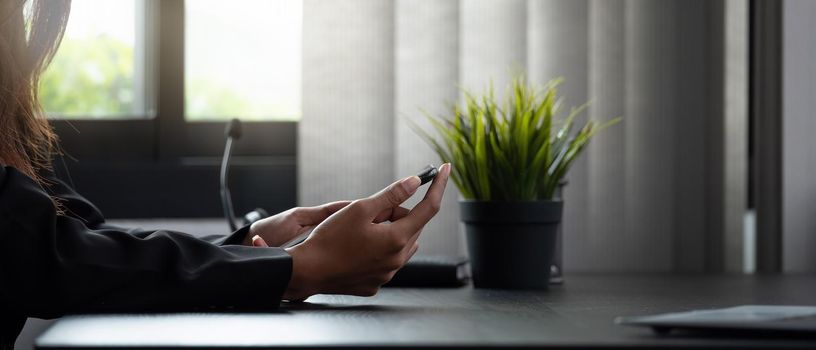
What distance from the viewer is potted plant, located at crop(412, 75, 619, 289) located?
1.18 m

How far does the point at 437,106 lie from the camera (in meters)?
1.89

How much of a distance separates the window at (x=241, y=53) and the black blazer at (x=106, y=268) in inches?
50.8

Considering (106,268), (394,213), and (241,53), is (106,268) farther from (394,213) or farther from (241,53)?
(241,53)

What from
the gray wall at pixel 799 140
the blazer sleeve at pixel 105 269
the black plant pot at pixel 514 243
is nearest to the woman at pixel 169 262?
the blazer sleeve at pixel 105 269

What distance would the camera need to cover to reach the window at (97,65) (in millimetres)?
2090

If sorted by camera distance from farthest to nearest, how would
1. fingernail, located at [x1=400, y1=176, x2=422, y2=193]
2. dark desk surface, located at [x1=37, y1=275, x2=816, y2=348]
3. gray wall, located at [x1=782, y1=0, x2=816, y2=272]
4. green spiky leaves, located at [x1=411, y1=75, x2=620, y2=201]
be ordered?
gray wall, located at [x1=782, y1=0, x2=816, y2=272] < green spiky leaves, located at [x1=411, y1=75, x2=620, y2=201] < fingernail, located at [x1=400, y1=176, x2=422, y2=193] < dark desk surface, located at [x1=37, y1=275, x2=816, y2=348]

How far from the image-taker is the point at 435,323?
0.71 metres

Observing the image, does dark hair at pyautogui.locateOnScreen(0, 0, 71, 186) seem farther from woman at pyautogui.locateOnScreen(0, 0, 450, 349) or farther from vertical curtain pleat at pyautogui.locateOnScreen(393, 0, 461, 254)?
vertical curtain pleat at pyautogui.locateOnScreen(393, 0, 461, 254)

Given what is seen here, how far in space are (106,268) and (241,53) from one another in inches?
53.5

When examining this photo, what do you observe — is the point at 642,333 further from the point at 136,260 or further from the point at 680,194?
the point at 680,194

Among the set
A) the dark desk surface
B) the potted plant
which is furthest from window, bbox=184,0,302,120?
the dark desk surface

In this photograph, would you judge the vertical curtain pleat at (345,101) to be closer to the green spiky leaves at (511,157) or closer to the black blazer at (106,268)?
the green spiky leaves at (511,157)

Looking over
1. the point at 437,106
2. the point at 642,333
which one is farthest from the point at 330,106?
the point at 642,333

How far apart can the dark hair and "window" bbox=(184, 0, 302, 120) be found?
1.03m
